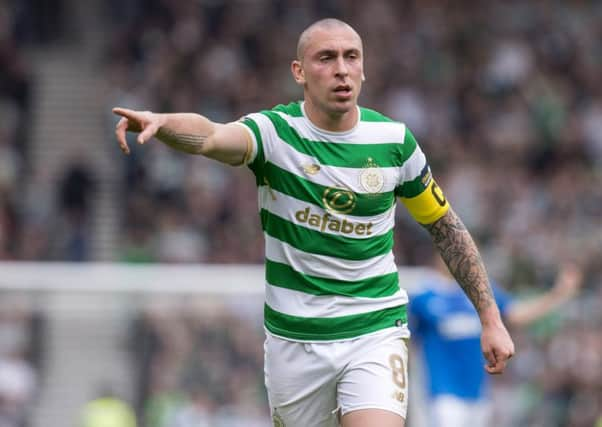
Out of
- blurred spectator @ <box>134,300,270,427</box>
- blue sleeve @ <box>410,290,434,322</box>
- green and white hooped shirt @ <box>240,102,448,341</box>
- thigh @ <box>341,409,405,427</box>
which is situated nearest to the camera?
thigh @ <box>341,409,405,427</box>

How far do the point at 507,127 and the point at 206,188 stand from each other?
4.04m

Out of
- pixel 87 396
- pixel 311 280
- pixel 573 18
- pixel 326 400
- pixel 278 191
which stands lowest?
pixel 87 396

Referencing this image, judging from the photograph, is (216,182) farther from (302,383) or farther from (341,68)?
(341,68)

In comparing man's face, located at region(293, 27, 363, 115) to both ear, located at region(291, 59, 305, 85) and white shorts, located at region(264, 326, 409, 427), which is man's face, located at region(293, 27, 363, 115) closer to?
ear, located at region(291, 59, 305, 85)

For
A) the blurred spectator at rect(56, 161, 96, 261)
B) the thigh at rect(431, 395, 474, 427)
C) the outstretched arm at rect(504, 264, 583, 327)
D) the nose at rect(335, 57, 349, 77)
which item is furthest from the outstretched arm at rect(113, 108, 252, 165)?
the blurred spectator at rect(56, 161, 96, 261)

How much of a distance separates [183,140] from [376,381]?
134 centimetres

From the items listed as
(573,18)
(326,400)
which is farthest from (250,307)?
(573,18)

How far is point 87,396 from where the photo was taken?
11.5 m

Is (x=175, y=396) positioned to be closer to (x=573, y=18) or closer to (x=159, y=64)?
(x=159, y=64)

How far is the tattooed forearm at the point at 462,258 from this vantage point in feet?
18.7

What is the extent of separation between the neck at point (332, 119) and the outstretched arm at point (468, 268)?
626mm

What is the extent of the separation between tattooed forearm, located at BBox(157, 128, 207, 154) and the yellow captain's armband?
1.08 metres

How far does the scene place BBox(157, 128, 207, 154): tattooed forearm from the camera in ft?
16.3

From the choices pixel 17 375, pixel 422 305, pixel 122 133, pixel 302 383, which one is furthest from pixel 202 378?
pixel 122 133
